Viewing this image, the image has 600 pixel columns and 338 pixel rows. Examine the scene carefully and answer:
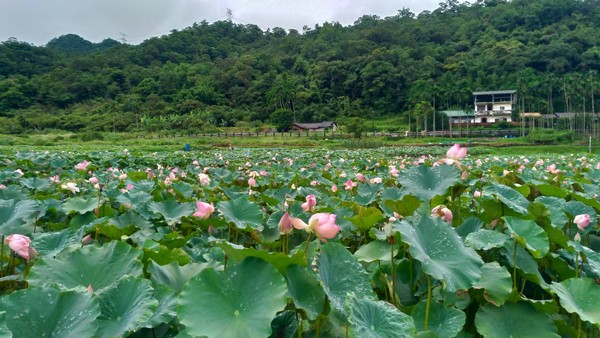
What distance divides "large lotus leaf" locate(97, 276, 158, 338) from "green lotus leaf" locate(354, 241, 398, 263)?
2.31ft

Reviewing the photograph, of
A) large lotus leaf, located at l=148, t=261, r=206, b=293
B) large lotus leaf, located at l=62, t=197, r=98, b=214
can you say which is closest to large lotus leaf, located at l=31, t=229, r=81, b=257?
large lotus leaf, located at l=148, t=261, r=206, b=293

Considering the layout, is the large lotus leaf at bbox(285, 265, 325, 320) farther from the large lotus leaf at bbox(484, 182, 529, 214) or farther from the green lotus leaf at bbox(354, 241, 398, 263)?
the large lotus leaf at bbox(484, 182, 529, 214)

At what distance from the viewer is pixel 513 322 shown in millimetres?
1086

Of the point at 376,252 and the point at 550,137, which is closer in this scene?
the point at 376,252

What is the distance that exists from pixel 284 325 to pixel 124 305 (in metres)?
0.32

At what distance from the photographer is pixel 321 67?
72.7 metres

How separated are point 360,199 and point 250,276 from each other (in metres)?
A: 1.51

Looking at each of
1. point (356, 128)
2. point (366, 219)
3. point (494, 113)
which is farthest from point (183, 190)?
point (494, 113)

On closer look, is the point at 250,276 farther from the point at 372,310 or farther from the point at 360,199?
the point at 360,199

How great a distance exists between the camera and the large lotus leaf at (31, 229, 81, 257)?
4.12 feet

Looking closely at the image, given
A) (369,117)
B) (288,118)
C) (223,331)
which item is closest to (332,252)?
(223,331)

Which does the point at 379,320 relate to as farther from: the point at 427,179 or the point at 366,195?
the point at 366,195

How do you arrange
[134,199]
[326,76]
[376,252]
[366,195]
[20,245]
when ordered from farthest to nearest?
[326,76] < [366,195] < [134,199] < [376,252] < [20,245]

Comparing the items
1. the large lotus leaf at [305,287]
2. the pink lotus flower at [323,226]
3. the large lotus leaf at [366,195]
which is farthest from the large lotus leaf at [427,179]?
the large lotus leaf at [305,287]
